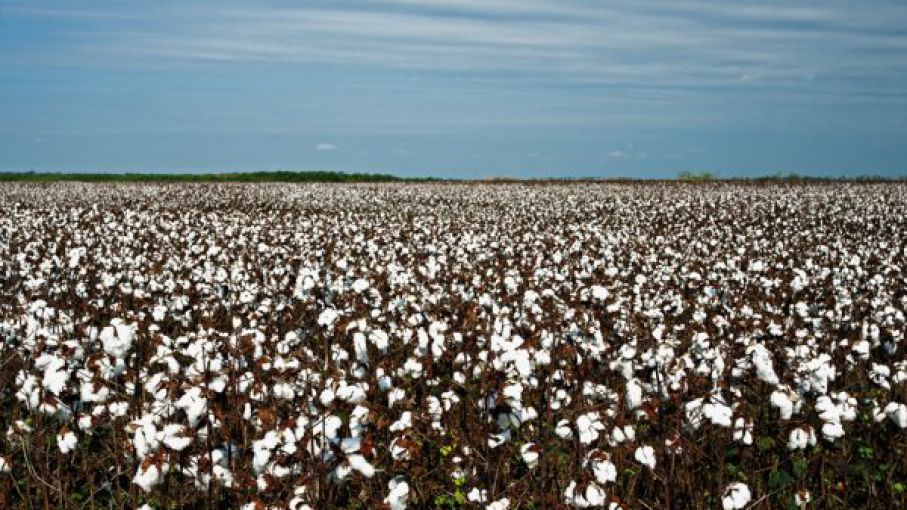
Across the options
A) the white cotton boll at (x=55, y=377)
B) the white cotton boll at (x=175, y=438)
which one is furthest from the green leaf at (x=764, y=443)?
the white cotton boll at (x=55, y=377)

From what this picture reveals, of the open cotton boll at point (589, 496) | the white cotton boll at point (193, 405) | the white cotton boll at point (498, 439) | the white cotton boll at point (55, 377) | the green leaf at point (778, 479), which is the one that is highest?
the white cotton boll at point (55, 377)

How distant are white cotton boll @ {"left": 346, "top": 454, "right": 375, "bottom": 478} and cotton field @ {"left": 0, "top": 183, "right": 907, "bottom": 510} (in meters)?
0.03

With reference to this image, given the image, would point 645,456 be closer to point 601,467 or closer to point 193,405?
point 601,467

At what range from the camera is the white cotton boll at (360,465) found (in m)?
3.58

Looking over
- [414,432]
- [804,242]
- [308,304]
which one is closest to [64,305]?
[308,304]

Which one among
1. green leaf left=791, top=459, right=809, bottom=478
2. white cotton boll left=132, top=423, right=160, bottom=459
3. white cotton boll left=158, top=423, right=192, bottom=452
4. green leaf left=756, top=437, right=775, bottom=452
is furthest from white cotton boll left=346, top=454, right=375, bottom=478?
green leaf left=756, top=437, right=775, bottom=452

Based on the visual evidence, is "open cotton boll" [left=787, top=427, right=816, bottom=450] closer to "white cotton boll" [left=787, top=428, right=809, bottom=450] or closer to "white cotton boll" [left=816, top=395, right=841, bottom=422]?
"white cotton boll" [left=787, top=428, right=809, bottom=450]

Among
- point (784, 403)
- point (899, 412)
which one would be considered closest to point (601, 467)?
point (784, 403)

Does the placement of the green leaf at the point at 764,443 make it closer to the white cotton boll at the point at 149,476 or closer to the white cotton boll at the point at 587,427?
the white cotton boll at the point at 587,427

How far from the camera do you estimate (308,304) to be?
10.3m

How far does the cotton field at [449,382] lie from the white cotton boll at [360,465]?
33 millimetres

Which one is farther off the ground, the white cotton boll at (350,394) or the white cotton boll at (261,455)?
the white cotton boll at (350,394)

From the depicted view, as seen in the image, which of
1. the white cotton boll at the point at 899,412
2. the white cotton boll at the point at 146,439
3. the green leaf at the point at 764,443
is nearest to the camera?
the white cotton boll at the point at 146,439

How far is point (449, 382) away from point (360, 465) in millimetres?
3340
